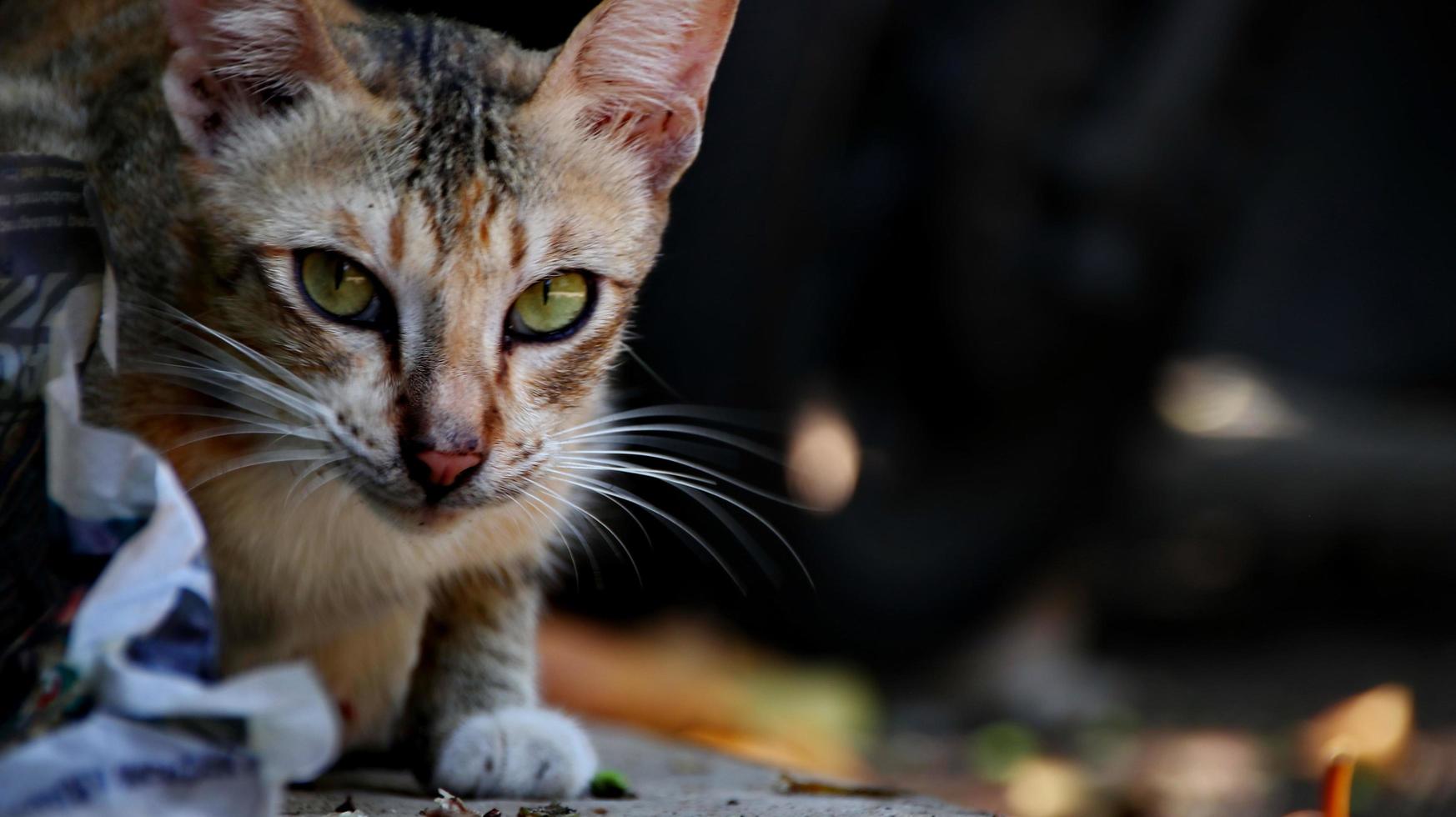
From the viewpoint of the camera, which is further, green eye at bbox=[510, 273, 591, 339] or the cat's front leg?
the cat's front leg

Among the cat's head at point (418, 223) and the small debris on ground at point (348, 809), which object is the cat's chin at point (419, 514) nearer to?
the cat's head at point (418, 223)

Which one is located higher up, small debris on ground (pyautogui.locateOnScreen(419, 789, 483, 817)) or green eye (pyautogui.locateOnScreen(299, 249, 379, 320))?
green eye (pyautogui.locateOnScreen(299, 249, 379, 320))

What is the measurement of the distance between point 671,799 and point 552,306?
0.74 metres

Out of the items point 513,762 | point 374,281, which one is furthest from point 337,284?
point 513,762

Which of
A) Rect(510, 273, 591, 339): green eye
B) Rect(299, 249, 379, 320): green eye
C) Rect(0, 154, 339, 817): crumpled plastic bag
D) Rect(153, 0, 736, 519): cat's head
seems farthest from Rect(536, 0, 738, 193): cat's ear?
Rect(0, 154, 339, 817): crumpled plastic bag

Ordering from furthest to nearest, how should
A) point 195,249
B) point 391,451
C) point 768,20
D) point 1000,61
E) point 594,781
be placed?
point 1000,61 < point 768,20 < point 594,781 < point 195,249 < point 391,451

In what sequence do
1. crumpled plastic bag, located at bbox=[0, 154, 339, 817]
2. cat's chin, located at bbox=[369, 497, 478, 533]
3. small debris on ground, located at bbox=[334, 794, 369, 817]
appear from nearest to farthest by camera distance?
crumpled plastic bag, located at bbox=[0, 154, 339, 817]
small debris on ground, located at bbox=[334, 794, 369, 817]
cat's chin, located at bbox=[369, 497, 478, 533]

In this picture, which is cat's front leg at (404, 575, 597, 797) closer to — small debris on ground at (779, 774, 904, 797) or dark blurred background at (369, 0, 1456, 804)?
small debris on ground at (779, 774, 904, 797)

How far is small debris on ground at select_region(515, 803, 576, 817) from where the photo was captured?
200 cm

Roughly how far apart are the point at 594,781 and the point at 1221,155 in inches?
100

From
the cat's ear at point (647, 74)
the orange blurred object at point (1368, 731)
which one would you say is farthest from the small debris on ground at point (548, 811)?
the orange blurred object at point (1368, 731)

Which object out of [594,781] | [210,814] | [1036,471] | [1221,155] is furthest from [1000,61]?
[210,814]

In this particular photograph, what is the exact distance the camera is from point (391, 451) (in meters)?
1.92

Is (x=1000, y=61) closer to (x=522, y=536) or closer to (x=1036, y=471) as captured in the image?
(x=1036, y=471)
